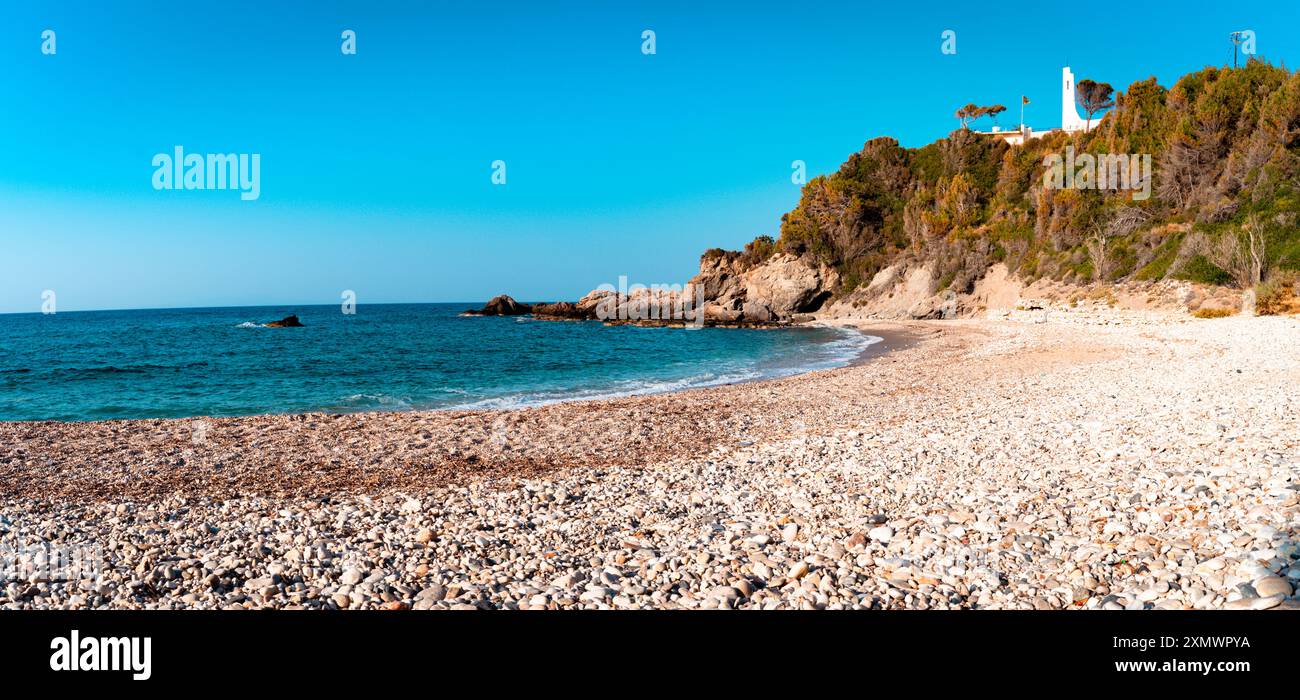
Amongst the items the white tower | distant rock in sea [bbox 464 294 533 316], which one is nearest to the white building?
the white tower

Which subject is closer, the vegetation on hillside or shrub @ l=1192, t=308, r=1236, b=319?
shrub @ l=1192, t=308, r=1236, b=319

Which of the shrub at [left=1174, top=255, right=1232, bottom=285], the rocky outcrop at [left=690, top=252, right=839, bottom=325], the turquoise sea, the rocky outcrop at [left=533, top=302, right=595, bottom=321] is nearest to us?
the turquoise sea

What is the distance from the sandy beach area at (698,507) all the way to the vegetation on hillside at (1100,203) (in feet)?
117

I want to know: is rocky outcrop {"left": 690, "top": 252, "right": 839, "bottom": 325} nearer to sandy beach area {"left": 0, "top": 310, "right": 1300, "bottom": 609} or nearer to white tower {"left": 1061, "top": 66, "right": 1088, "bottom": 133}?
white tower {"left": 1061, "top": 66, "right": 1088, "bottom": 133}

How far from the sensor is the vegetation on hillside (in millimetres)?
42875

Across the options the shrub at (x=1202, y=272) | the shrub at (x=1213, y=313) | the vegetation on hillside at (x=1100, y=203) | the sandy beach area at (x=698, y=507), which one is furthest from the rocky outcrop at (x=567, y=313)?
the sandy beach area at (x=698, y=507)

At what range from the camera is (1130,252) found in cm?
4791

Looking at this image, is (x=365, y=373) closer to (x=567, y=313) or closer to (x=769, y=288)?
(x=769, y=288)

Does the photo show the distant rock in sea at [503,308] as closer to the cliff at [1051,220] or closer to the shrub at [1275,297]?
the cliff at [1051,220]

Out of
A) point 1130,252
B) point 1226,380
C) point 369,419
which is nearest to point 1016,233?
point 1130,252

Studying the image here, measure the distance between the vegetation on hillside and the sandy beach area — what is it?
117 feet

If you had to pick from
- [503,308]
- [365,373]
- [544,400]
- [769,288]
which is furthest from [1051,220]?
[503,308]
